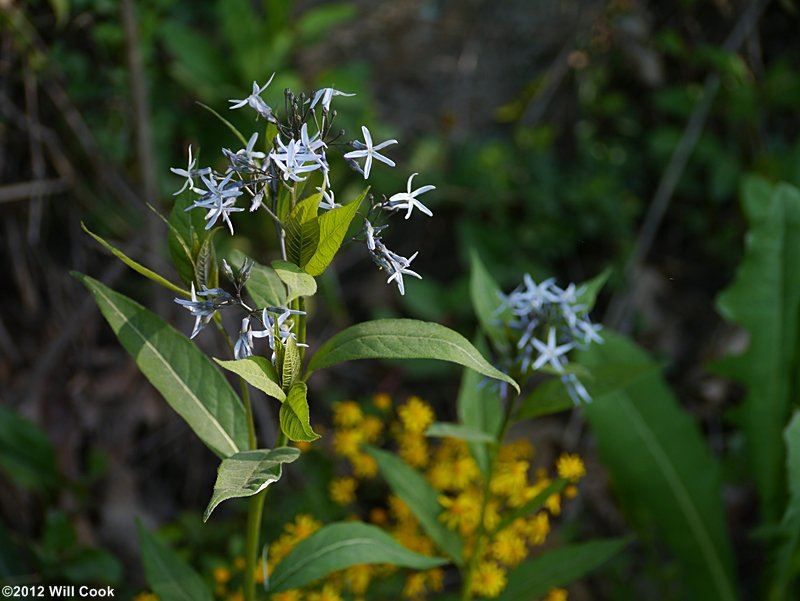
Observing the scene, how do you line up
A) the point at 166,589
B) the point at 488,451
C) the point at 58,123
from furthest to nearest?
1. the point at 58,123
2. the point at 488,451
3. the point at 166,589

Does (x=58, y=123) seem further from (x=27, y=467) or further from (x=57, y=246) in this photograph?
(x=27, y=467)

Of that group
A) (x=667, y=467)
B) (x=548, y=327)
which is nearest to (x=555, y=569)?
(x=548, y=327)

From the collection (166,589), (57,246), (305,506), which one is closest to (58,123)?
(57,246)

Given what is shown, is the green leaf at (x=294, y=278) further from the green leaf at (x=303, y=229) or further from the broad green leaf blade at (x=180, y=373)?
the broad green leaf blade at (x=180, y=373)

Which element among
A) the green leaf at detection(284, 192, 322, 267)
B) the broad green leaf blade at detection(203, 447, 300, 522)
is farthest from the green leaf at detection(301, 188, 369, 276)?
the broad green leaf blade at detection(203, 447, 300, 522)

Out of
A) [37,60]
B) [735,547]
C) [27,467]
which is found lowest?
[735,547]

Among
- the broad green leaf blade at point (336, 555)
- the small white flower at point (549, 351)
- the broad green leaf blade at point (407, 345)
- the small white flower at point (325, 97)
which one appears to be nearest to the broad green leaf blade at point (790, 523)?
the small white flower at point (549, 351)

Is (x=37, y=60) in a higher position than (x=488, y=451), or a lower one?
higher

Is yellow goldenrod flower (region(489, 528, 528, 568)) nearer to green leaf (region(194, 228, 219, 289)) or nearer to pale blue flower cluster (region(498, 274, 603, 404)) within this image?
A: pale blue flower cluster (region(498, 274, 603, 404))

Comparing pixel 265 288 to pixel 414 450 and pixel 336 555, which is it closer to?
pixel 336 555
